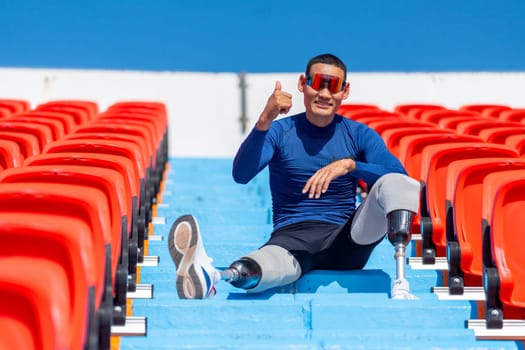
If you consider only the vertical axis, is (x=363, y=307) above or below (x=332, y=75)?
below

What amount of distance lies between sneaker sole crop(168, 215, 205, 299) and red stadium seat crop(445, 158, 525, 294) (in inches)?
37.0

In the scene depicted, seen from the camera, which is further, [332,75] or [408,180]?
[332,75]

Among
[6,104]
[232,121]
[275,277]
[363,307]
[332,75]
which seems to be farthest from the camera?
[232,121]

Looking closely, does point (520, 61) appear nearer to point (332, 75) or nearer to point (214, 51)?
point (214, 51)

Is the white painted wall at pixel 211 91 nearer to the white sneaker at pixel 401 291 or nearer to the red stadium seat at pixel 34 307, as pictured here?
the white sneaker at pixel 401 291

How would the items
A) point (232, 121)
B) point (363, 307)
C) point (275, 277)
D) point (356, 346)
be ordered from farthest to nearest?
point (232, 121), point (275, 277), point (363, 307), point (356, 346)

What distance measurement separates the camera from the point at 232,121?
31.0ft

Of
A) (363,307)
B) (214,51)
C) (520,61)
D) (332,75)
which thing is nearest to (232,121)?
(214,51)

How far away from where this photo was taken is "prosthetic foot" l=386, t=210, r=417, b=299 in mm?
3652

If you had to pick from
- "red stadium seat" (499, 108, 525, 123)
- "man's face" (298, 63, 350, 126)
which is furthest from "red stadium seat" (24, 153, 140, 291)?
"red stadium seat" (499, 108, 525, 123)

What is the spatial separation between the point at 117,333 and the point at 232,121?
6223 mm

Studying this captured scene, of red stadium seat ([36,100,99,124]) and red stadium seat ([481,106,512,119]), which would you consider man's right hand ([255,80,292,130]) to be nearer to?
red stadium seat ([36,100,99,124])

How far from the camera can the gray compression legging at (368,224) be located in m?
3.69

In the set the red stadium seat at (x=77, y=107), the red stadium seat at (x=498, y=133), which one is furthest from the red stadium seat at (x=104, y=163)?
the red stadium seat at (x=77, y=107)
